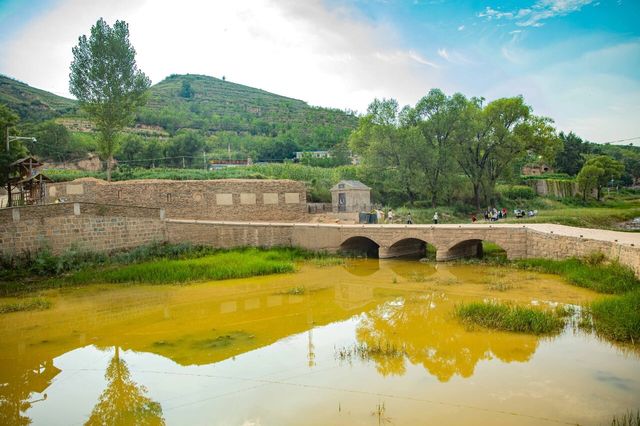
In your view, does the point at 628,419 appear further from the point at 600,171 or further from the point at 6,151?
the point at 600,171

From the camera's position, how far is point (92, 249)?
2284 cm

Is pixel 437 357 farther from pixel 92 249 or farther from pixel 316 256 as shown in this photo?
pixel 92 249

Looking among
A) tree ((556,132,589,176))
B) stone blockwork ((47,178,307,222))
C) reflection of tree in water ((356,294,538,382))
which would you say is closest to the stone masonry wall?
reflection of tree in water ((356,294,538,382))

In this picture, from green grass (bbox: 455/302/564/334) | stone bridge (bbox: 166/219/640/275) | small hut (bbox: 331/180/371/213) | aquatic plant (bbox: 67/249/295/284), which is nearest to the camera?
green grass (bbox: 455/302/564/334)

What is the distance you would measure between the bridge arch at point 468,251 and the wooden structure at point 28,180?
2370cm

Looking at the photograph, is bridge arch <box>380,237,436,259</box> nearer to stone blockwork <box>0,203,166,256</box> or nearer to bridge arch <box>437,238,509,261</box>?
bridge arch <box>437,238,509,261</box>

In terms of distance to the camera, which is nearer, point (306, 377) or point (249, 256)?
point (306, 377)

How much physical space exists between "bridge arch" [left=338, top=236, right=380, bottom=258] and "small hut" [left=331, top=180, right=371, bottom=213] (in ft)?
27.2

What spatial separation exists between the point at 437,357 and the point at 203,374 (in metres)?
5.04

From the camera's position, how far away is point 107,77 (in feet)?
107

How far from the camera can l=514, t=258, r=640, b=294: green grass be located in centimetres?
1400

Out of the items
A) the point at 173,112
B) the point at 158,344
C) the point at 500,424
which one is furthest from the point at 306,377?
the point at 173,112

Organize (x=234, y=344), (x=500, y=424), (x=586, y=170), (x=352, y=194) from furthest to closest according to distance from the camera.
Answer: (x=586, y=170)
(x=352, y=194)
(x=234, y=344)
(x=500, y=424)

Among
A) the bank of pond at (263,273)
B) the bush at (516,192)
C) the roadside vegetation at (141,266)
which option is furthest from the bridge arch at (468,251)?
the bush at (516,192)
